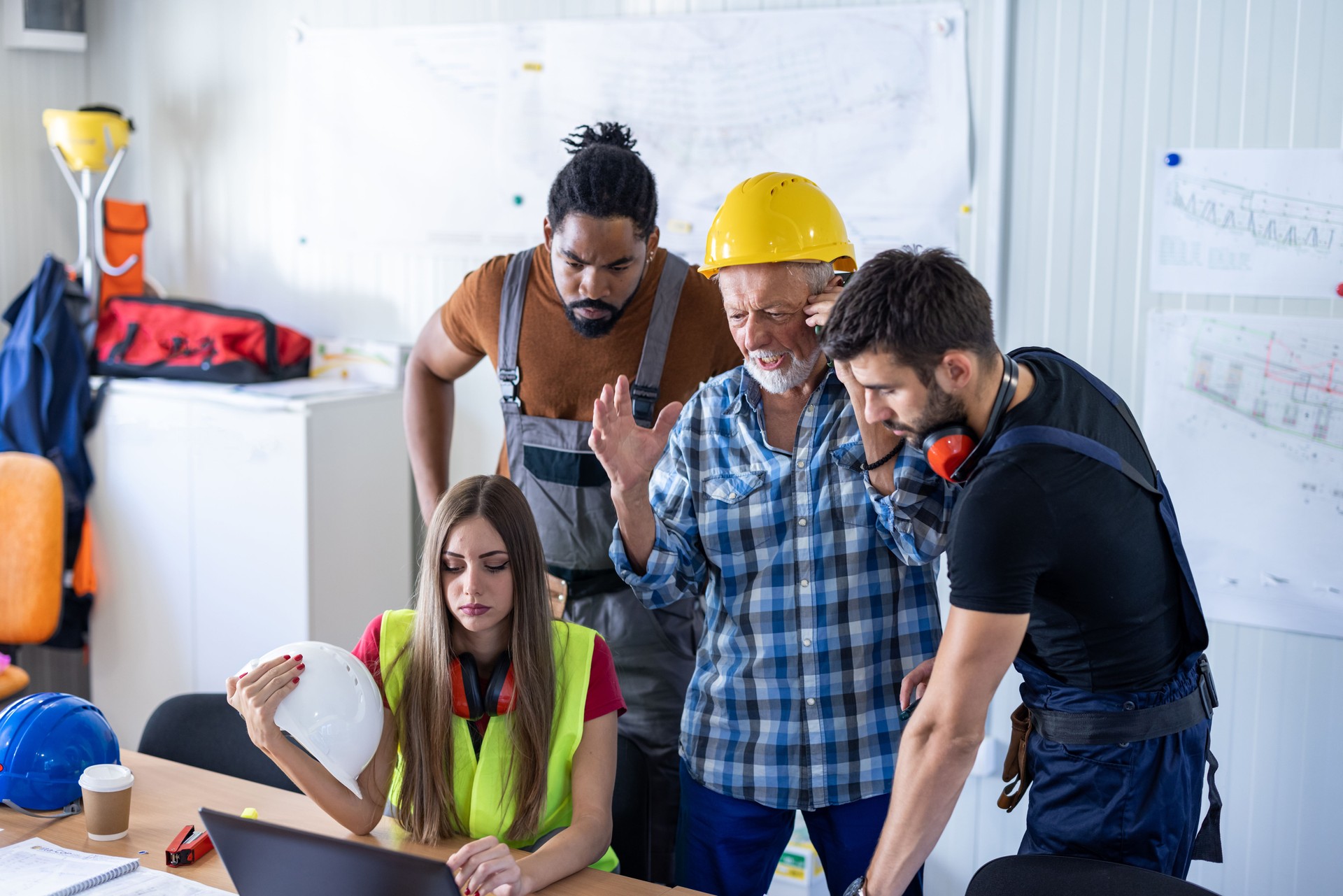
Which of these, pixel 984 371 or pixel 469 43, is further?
pixel 469 43

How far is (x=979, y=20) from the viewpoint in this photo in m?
Result: 2.79

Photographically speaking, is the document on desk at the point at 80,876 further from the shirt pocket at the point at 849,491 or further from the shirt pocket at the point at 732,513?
the shirt pocket at the point at 849,491

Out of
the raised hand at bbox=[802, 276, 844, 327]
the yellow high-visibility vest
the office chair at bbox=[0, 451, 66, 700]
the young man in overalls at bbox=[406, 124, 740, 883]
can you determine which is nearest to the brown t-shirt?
the young man in overalls at bbox=[406, 124, 740, 883]

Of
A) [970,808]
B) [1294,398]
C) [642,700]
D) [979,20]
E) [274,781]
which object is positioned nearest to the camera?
[274,781]

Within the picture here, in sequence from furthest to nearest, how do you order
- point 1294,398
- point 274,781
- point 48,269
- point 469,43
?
point 48,269, point 469,43, point 1294,398, point 274,781

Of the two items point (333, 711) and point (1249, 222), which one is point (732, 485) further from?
point (1249, 222)

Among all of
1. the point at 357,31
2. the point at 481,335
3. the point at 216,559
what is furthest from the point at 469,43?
the point at 216,559

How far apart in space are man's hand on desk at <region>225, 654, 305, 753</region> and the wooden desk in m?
0.20

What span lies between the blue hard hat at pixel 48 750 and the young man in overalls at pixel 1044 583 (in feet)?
3.95

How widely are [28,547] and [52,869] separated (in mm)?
1759

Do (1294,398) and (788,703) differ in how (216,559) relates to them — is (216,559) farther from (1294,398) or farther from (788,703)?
(1294,398)

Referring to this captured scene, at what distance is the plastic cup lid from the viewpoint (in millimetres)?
1807

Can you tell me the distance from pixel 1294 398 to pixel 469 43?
228 centimetres

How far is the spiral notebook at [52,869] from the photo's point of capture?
163 centimetres
